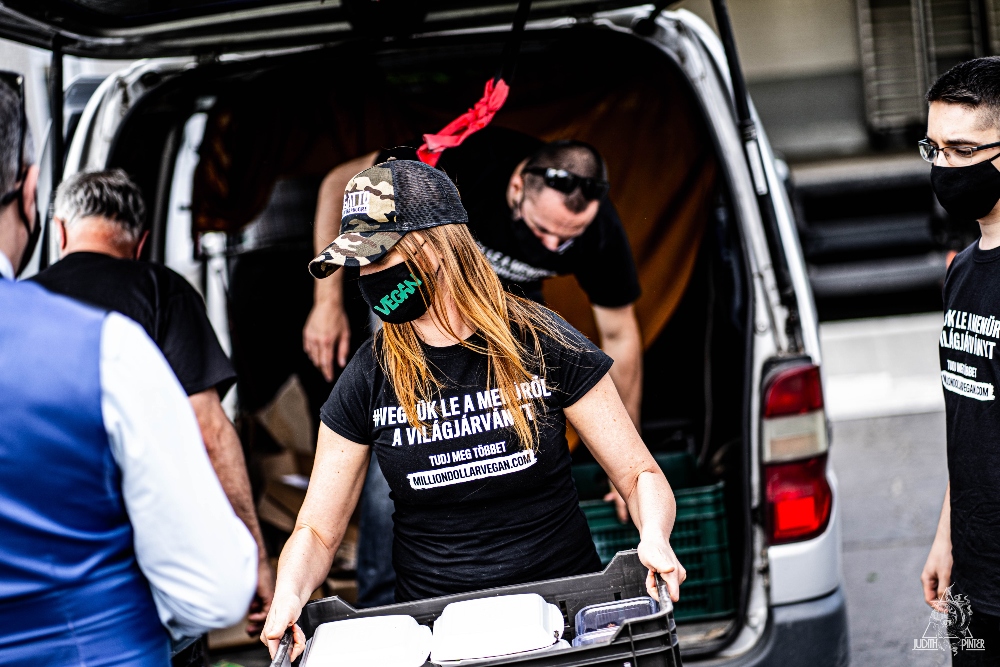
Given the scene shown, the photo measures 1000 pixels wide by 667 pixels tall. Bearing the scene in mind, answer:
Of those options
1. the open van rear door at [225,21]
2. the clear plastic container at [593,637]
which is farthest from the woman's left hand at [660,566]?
the open van rear door at [225,21]

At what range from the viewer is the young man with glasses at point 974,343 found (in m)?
2.16

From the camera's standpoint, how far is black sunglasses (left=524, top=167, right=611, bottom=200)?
11.1 feet

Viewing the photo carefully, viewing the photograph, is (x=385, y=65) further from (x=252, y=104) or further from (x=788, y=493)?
(x=788, y=493)

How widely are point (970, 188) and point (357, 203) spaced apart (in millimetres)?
1304

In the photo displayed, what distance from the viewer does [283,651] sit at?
189 centimetres

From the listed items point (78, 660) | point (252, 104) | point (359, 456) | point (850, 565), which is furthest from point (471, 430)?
point (850, 565)

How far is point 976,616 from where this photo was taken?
2229mm

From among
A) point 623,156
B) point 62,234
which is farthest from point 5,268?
point 623,156

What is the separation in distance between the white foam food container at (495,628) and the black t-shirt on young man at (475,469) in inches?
8.3

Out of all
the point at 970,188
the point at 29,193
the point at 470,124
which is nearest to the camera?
the point at 29,193

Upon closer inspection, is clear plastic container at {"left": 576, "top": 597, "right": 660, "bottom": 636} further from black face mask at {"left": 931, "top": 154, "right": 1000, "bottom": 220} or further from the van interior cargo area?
the van interior cargo area

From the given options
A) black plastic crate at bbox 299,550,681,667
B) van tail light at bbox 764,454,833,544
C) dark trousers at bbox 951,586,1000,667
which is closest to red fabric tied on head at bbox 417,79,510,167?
van tail light at bbox 764,454,833,544

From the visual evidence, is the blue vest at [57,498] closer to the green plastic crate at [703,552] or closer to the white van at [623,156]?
the white van at [623,156]

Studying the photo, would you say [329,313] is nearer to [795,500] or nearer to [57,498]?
[795,500]
